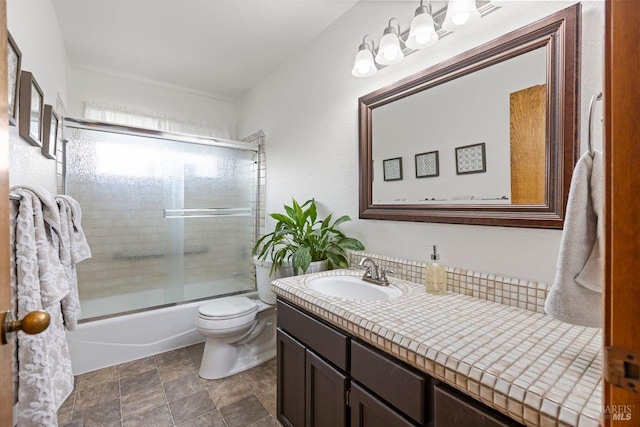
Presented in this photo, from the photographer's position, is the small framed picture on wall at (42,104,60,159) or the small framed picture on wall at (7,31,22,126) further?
the small framed picture on wall at (42,104,60,159)

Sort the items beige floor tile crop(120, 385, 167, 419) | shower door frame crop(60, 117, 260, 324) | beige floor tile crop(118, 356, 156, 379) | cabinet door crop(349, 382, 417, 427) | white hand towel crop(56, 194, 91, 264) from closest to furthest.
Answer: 1. cabinet door crop(349, 382, 417, 427)
2. white hand towel crop(56, 194, 91, 264)
3. beige floor tile crop(120, 385, 167, 419)
4. beige floor tile crop(118, 356, 156, 379)
5. shower door frame crop(60, 117, 260, 324)

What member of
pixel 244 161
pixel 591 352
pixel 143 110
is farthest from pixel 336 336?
pixel 143 110

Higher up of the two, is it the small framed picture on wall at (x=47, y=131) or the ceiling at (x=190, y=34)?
the ceiling at (x=190, y=34)

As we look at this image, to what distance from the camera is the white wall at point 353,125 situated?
1.11m

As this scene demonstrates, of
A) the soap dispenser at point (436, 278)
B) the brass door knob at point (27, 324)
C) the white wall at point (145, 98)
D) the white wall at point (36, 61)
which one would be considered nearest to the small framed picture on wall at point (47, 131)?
the white wall at point (36, 61)

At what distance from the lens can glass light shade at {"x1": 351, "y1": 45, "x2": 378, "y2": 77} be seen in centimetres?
161

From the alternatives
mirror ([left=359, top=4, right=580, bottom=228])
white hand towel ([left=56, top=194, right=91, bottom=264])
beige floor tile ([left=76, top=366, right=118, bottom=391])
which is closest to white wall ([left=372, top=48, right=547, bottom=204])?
mirror ([left=359, top=4, right=580, bottom=228])

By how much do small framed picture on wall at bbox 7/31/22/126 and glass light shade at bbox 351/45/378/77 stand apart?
1454 millimetres

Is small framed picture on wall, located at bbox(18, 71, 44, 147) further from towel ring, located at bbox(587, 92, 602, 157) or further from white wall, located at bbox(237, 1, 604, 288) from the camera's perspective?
towel ring, located at bbox(587, 92, 602, 157)

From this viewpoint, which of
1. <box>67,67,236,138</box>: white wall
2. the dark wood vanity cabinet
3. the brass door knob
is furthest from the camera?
<box>67,67,236,138</box>: white wall

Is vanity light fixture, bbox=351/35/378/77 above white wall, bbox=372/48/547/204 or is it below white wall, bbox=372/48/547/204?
above

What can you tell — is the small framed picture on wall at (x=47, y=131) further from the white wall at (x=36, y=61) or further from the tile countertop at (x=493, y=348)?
the tile countertop at (x=493, y=348)

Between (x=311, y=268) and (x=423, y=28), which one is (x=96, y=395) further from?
(x=423, y=28)

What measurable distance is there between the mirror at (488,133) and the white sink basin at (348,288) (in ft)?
1.30
